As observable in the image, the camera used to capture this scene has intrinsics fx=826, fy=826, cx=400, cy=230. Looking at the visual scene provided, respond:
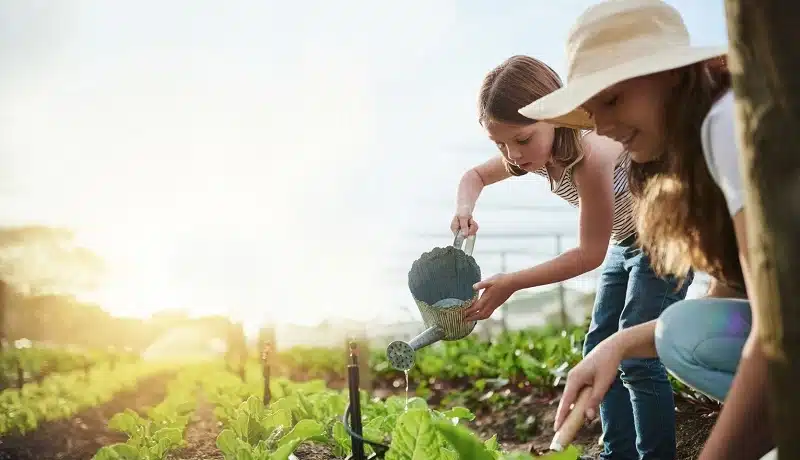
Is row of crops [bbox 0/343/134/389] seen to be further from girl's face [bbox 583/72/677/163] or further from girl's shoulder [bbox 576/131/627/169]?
girl's face [bbox 583/72/677/163]

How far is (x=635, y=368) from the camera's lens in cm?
249

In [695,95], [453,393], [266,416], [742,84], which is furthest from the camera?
[453,393]

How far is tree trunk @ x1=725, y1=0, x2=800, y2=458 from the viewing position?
77cm

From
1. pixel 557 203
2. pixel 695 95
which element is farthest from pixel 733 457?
pixel 557 203

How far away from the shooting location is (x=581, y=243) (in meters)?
2.34

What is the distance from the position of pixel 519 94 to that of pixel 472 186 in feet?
2.08

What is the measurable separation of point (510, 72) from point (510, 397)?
370 cm

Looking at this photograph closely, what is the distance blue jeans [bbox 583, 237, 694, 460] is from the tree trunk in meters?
1.63

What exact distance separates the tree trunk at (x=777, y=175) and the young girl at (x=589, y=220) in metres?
1.49

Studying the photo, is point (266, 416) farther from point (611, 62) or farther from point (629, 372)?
point (611, 62)

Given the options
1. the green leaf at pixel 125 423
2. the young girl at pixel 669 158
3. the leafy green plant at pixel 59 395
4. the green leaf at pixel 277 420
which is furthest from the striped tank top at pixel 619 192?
the leafy green plant at pixel 59 395

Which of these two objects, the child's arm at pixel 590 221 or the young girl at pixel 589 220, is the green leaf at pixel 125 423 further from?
the child's arm at pixel 590 221

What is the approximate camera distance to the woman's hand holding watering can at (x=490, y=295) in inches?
94.0

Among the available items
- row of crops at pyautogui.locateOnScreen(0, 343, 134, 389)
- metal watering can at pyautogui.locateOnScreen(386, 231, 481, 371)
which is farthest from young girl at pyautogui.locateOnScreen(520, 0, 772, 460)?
row of crops at pyautogui.locateOnScreen(0, 343, 134, 389)
